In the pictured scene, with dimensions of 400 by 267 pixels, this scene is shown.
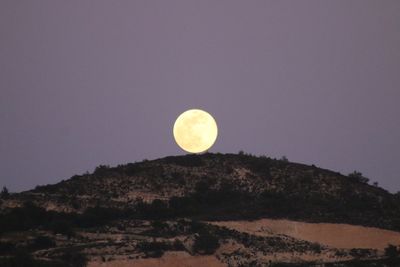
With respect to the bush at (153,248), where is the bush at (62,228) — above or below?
above

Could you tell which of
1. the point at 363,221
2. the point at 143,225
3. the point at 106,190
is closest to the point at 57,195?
the point at 106,190

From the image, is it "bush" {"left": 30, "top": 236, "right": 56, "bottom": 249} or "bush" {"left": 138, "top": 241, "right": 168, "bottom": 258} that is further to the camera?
"bush" {"left": 30, "top": 236, "right": 56, "bottom": 249}

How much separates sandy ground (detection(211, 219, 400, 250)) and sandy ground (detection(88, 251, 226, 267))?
10924 millimetres

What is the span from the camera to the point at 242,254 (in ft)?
211

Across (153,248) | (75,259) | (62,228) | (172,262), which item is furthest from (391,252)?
(62,228)

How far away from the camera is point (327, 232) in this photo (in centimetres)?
7456

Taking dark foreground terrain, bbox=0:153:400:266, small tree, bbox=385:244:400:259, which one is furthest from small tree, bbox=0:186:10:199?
small tree, bbox=385:244:400:259

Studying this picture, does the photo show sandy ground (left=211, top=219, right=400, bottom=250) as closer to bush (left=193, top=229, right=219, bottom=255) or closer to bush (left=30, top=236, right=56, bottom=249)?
bush (left=193, top=229, right=219, bottom=255)

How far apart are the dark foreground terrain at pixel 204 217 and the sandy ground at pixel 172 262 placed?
0.10 m

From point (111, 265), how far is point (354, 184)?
134 feet

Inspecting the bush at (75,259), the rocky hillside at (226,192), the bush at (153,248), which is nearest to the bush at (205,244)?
the bush at (153,248)

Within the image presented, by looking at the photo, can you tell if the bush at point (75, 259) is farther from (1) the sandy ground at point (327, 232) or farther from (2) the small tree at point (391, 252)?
(2) the small tree at point (391, 252)

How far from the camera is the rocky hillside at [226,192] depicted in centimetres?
7856

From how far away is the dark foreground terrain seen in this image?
204 feet
